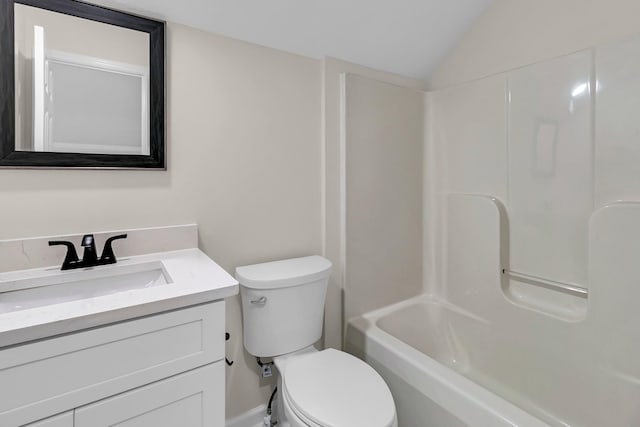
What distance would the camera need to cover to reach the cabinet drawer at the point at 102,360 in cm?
68

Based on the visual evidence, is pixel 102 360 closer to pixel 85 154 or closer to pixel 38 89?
pixel 85 154

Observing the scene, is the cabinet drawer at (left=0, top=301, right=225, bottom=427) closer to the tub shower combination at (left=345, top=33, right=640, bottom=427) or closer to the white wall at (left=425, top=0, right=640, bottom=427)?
the tub shower combination at (left=345, top=33, right=640, bottom=427)

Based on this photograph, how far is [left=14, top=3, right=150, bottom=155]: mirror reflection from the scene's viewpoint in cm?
106

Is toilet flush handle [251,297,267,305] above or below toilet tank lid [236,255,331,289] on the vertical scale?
below

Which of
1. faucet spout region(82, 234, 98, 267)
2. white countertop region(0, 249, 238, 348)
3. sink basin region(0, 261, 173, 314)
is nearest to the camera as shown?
white countertop region(0, 249, 238, 348)

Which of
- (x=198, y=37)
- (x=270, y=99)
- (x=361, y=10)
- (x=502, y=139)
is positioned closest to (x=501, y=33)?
(x=502, y=139)

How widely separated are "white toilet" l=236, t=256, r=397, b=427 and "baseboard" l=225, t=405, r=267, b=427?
4.1 inches

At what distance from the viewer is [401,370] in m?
1.43

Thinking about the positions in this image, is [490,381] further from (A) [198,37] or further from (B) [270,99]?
(A) [198,37]

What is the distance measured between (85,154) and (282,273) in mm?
898

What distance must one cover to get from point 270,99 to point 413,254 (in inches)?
54.2

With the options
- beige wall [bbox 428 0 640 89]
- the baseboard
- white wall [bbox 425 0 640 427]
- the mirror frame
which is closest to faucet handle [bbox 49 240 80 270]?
the mirror frame

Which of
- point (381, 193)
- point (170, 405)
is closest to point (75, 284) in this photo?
point (170, 405)

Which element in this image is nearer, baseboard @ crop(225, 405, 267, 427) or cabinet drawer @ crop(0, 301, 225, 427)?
cabinet drawer @ crop(0, 301, 225, 427)
